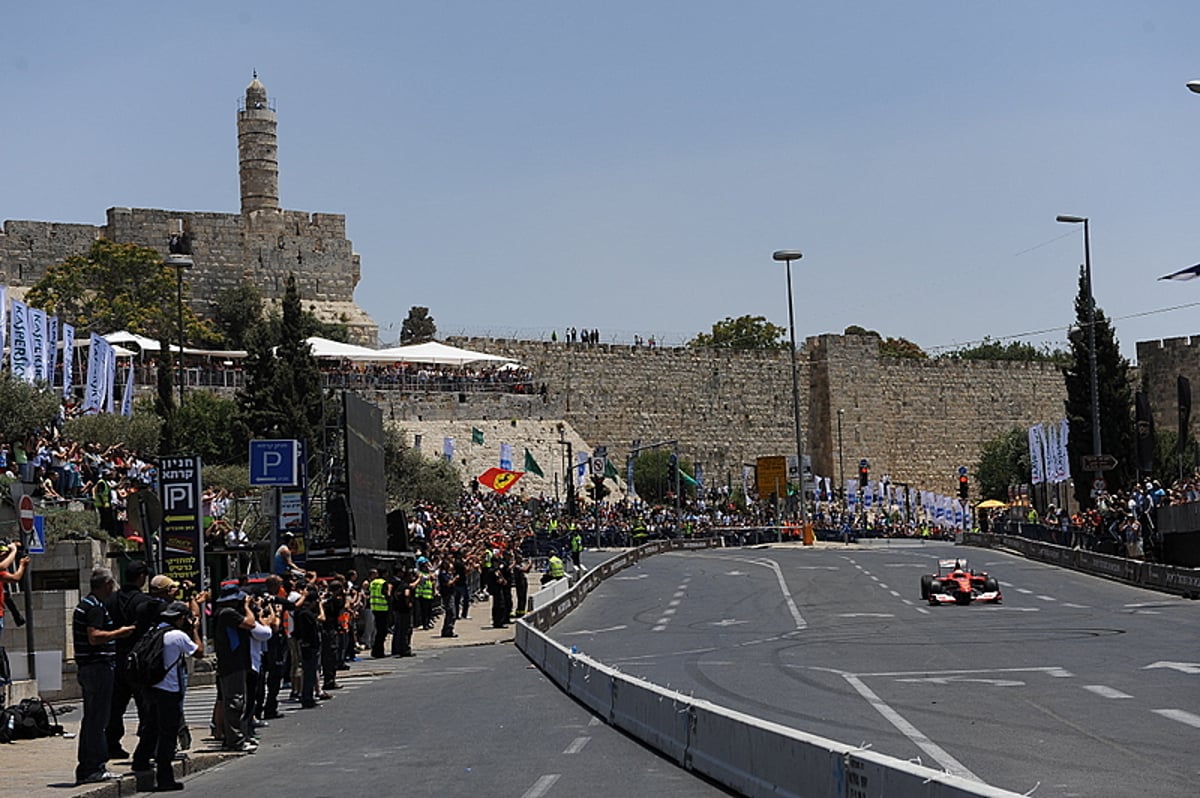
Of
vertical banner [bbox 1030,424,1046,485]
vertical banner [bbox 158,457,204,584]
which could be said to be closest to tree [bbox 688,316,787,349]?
vertical banner [bbox 1030,424,1046,485]

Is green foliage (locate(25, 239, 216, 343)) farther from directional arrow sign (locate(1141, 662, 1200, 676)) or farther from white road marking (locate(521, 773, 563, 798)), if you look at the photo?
white road marking (locate(521, 773, 563, 798))

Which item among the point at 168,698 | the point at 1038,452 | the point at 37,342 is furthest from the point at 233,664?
the point at 1038,452

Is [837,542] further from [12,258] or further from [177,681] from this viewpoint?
[177,681]

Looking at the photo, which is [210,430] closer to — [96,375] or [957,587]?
[96,375]

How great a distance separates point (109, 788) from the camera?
13711 mm

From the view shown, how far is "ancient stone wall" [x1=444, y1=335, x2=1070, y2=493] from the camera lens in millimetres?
100938

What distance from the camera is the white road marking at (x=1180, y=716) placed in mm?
15298

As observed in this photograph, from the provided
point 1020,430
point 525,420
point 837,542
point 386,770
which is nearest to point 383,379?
point 525,420

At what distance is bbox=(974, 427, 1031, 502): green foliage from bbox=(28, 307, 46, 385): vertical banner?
70514 millimetres

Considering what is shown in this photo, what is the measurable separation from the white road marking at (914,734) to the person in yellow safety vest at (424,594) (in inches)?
662

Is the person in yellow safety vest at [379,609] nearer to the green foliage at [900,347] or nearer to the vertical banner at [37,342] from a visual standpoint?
the vertical banner at [37,342]

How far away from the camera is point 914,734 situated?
14891 millimetres

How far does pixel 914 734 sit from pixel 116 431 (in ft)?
149

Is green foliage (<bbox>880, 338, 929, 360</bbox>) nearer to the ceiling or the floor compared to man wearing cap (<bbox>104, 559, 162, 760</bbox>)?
nearer to the ceiling
